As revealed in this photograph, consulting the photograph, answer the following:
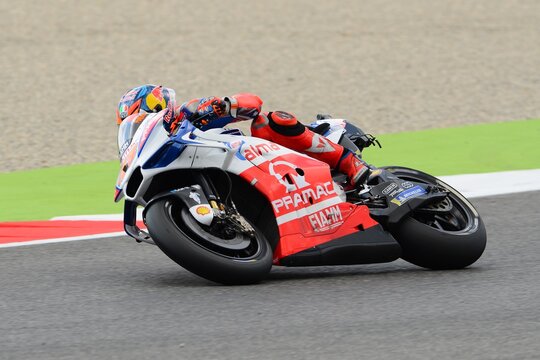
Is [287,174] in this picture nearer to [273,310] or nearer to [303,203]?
[303,203]

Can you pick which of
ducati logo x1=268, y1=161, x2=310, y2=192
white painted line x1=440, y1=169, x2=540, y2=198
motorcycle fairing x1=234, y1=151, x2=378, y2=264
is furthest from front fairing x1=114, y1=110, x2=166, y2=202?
white painted line x1=440, y1=169, x2=540, y2=198

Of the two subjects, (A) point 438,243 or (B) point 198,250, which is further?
(A) point 438,243

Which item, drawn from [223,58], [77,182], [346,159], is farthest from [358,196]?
[223,58]

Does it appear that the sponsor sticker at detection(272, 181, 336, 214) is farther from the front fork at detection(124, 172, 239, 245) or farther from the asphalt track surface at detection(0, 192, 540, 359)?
the asphalt track surface at detection(0, 192, 540, 359)

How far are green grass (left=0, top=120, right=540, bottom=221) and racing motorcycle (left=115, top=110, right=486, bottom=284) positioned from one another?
110 inches

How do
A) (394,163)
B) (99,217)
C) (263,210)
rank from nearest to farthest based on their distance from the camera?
(263,210) → (99,217) → (394,163)

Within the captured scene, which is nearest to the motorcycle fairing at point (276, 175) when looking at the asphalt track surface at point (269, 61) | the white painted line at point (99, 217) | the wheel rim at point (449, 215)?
the wheel rim at point (449, 215)

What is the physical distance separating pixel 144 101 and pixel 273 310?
165 cm

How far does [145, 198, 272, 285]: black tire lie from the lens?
5812 mm

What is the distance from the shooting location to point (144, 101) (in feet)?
21.4

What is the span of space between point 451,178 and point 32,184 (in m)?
3.71

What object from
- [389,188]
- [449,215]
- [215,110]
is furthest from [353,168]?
[215,110]

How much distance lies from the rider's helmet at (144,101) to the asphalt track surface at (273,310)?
3.15 feet

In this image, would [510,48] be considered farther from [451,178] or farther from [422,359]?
[422,359]
